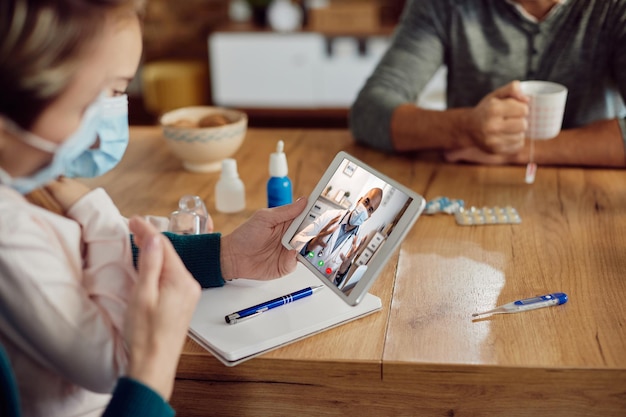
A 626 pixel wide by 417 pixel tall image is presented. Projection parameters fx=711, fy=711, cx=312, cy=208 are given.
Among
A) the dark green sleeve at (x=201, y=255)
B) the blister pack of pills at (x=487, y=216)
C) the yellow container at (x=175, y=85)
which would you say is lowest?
the yellow container at (x=175, y=85)

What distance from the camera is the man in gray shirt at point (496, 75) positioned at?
5.03 ft

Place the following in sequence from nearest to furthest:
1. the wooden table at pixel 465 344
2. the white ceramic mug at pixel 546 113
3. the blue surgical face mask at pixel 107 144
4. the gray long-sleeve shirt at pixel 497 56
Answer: the wooden table at pixel 465 344 → the blue surgical face mask at pixel 107 144 → the white ceramic mug at pixel 546 113 → the gray long-sleeve shirt at pixel 497 56

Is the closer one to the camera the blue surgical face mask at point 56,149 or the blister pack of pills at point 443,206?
the blue surgical face mask at point 56,149

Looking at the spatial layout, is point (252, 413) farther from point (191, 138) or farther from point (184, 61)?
point (184, 61)

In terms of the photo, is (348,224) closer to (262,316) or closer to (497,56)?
(262,316)

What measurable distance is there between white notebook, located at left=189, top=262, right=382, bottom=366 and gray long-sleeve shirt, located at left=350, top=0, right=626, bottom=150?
0.70 metres

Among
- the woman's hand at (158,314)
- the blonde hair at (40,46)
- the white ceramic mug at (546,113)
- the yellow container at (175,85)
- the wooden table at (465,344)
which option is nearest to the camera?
the blonde hair at (40,46)

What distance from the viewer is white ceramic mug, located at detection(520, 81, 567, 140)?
1395 mm

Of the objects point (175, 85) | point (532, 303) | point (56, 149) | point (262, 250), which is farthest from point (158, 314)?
point (175, 85)

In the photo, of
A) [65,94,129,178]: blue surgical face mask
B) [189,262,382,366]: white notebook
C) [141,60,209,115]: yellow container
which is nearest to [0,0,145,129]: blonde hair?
[65,94,129,178]: blue surgical face mask

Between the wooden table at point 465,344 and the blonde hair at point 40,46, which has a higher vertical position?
the blonde hair at point 40,46

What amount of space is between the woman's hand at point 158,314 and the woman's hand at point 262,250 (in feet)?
0.83

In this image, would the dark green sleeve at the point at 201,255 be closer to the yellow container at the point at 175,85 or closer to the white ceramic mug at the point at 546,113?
the white ceramic mug at the point at 546,113

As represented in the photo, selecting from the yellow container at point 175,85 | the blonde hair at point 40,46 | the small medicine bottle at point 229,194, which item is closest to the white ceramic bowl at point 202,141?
the small medicine bottle at point 229,194
